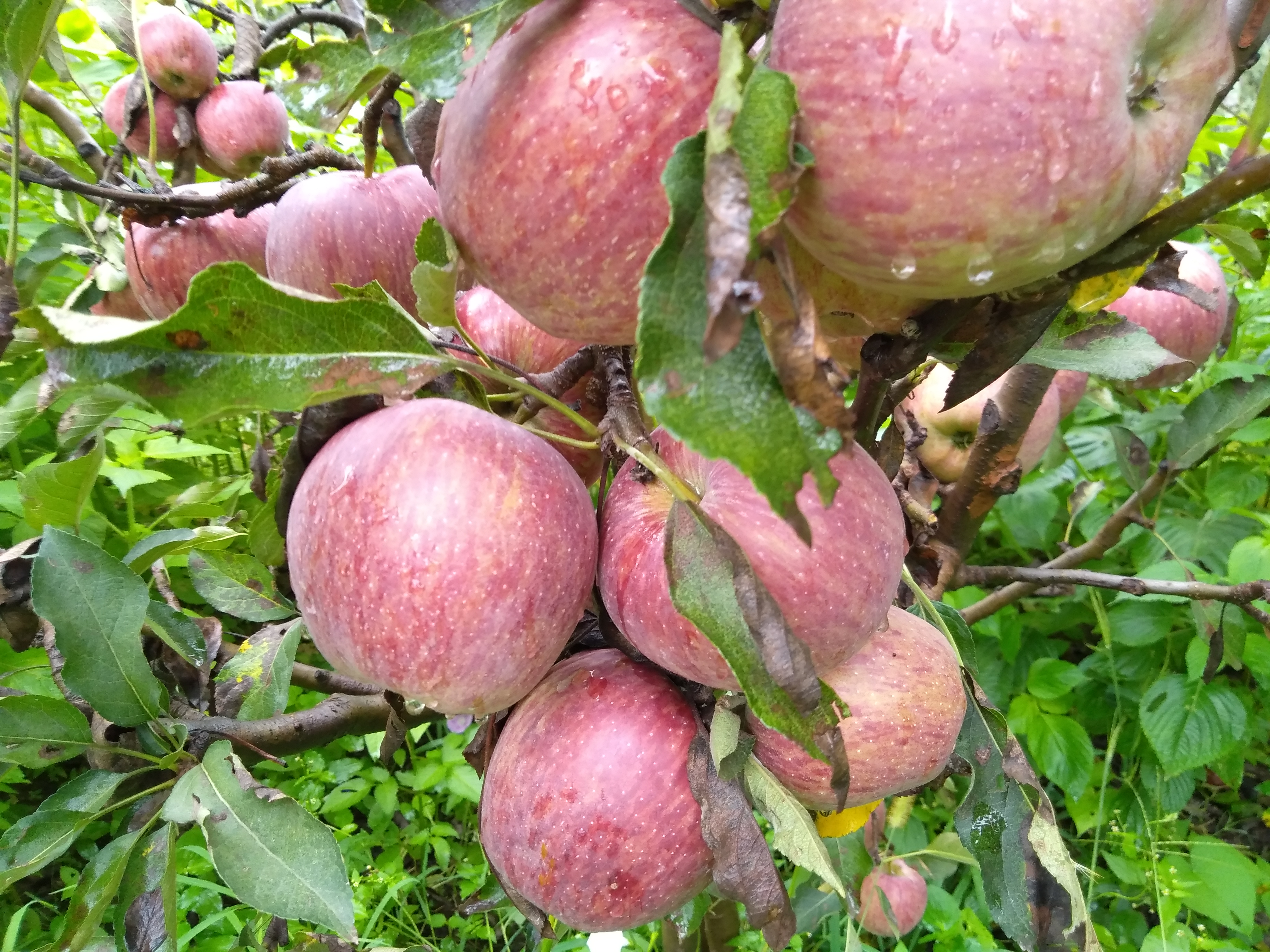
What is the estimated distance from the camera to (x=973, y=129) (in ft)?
0.91

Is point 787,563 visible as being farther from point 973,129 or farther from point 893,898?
point 893,898

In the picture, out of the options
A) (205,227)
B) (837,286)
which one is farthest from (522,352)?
(205,227)

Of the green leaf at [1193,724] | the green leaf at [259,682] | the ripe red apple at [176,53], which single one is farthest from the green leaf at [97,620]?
the green leaf at [1193,724]

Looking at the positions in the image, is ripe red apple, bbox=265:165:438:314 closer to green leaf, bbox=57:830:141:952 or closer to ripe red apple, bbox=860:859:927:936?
green leaf, bbox=57:830:141:952

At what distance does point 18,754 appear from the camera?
2.19 feet

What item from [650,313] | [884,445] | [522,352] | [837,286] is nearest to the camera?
[650,313]

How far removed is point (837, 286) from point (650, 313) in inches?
6.4

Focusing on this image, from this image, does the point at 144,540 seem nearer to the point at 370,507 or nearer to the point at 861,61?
the point at 370,507

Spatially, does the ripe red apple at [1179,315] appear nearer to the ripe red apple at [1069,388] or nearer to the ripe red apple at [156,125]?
the ripe red apple at [1069,388]

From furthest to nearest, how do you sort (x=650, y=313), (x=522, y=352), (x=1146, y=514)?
(x=1146, y=514) → (x=522, y=352) → (x=650, y=313)

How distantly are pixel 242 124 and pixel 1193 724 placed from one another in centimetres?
189

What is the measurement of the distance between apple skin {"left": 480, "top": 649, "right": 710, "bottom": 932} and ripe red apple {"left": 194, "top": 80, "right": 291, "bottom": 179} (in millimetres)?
1017

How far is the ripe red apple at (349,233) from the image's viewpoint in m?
0.64

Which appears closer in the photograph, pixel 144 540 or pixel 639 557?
pixel 639 557
